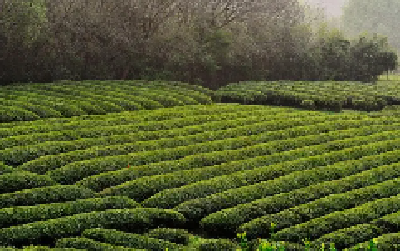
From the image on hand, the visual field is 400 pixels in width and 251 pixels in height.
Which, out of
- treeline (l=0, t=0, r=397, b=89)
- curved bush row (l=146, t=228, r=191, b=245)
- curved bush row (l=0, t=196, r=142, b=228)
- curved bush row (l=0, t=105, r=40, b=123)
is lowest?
curved bush row (l=146, t=228, r=191, b=245)

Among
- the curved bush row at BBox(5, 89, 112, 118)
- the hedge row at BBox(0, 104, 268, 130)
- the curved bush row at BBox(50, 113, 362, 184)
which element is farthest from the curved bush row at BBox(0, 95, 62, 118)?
the curved bush row at BBox(50, 113, 362, 184)

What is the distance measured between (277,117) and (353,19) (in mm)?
75498

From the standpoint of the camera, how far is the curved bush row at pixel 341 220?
13.6 m

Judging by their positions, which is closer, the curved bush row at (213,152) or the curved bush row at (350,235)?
the curved bush row at (350,235)

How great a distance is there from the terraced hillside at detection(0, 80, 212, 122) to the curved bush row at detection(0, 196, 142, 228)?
9.89 meters

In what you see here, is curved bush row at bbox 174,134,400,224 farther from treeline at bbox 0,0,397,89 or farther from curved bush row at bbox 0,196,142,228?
treeline at bbox 0,0,397,89

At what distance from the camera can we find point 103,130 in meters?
21.1

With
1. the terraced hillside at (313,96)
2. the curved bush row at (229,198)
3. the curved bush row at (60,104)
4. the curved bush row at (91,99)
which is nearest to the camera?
the curved bush row at (229,198)

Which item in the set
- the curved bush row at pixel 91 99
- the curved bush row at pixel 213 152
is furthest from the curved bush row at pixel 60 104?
the curved bush row at pixel 213 152

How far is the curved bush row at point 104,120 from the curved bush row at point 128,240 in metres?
Answer: 8.89

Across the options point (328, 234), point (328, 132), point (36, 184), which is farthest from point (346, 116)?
point (36, 184)

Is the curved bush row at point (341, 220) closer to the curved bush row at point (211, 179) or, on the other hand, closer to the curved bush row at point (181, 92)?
the curved bush row at point (211, 179)

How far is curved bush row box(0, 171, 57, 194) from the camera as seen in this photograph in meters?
15.1

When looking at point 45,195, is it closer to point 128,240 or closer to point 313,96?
point 128,240
